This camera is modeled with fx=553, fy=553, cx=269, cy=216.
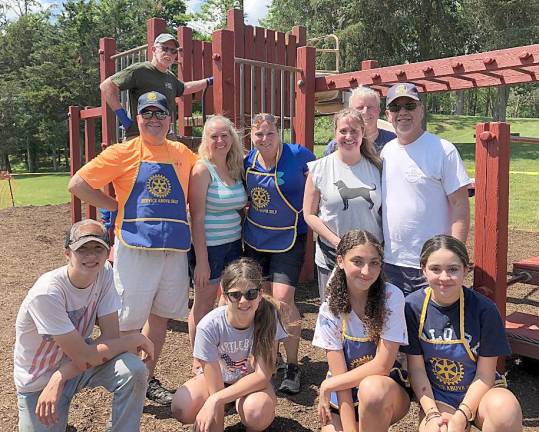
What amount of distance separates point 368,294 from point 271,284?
3.18ft

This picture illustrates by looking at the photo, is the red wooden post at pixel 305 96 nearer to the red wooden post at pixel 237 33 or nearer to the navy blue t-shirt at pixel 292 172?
the red wooden post at pixel 237 33

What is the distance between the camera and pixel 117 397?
2.52 meters

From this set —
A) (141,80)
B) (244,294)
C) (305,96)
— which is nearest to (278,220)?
(244,294)

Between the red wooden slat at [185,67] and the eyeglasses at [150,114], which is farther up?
the red wooden slat at [185,67]

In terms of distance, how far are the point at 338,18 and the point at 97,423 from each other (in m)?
26.4

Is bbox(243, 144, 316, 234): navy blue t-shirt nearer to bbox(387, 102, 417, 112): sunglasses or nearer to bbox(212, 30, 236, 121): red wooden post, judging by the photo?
bbox(387, 102, 417, 112): sunglasses

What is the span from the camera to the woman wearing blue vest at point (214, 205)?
10.7 ft

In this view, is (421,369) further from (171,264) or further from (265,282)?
(171,264)

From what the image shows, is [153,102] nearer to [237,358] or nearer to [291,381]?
[237,358]

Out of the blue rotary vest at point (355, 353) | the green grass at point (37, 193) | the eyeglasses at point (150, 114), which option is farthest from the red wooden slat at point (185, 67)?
the green grass at point (37, 193)

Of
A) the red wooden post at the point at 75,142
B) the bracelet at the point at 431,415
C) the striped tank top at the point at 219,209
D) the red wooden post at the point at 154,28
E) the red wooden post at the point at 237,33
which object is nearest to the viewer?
the bracelet at the point at 431,415

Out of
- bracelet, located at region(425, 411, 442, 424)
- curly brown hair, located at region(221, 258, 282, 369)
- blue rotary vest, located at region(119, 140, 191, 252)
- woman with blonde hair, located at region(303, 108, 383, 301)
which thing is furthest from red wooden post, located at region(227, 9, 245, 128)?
bracelet, located at region(425, 411, 442, 424)

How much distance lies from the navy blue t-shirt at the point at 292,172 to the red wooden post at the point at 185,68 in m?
2.62

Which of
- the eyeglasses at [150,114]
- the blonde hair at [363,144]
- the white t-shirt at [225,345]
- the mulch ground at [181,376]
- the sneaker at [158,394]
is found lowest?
the mulch ground at [181,376]
